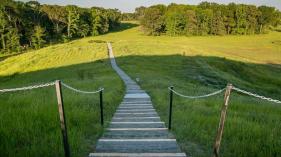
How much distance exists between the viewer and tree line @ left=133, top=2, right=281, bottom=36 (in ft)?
429

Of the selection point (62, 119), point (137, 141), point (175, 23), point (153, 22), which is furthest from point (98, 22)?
point (62, 119)

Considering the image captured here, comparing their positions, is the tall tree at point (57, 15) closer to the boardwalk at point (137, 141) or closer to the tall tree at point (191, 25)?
the tall tree at point (191, 25)

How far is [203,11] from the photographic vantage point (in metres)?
136

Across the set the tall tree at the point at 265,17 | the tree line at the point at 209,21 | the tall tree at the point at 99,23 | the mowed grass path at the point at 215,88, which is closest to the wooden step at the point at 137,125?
the mowed grass path at the point at 215,88

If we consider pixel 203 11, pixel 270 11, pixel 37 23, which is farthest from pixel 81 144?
pixel 270 11

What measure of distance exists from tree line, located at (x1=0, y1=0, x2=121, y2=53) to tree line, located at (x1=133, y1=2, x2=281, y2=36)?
20.2 metres

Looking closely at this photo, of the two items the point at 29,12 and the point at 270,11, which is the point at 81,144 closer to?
the point at 29,12

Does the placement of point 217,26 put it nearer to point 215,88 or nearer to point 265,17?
point 265,17

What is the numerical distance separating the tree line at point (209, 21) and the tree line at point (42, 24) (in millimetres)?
20194

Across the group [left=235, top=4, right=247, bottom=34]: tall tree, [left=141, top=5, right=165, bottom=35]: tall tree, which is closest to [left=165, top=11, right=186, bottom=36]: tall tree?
[left=141, top=5, right=165, bottom=35]: tall tree

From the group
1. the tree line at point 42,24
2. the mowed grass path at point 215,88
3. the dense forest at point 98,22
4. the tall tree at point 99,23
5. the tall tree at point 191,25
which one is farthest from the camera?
the tall tree at point 99,23

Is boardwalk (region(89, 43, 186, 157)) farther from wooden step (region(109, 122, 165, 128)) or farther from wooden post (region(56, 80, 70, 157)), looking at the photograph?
wooden post (region(56, 80, 70, 157))

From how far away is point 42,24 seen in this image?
380ft

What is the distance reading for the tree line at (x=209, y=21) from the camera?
131m
